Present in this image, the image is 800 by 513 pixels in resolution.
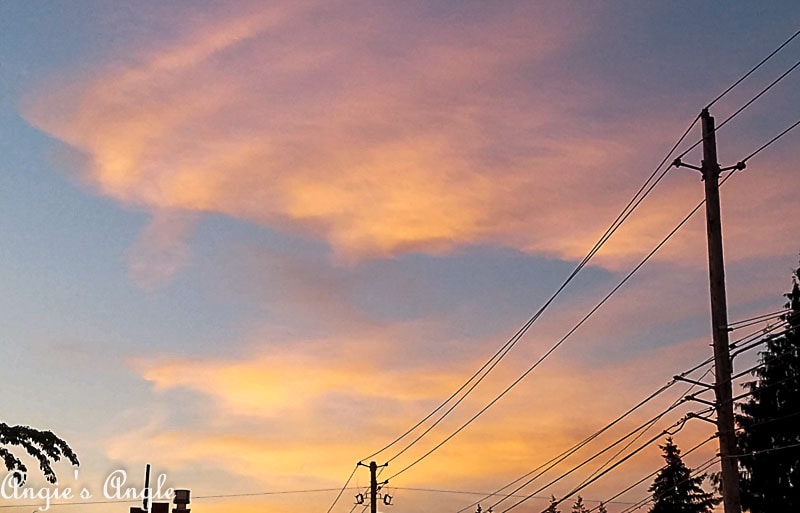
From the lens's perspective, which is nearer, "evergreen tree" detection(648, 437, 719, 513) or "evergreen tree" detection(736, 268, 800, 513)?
"evergreen tree" detection(736, 268, 800, 513)

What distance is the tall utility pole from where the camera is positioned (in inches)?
965

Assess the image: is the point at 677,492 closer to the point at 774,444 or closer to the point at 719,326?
the point at 774,444

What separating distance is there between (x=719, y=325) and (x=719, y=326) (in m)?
0.03

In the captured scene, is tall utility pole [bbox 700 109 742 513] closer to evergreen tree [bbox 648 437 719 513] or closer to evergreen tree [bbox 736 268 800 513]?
evergreen tree [bbox 736 268 800 513]

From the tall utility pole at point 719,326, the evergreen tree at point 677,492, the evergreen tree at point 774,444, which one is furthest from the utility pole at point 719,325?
the evergreen tree at point 677,492

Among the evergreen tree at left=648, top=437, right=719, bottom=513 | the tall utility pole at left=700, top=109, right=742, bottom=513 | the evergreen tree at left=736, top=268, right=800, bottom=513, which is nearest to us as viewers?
the tall utility pole at left=700, top=109, right=742, bottom=513

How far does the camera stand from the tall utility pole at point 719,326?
965 inches

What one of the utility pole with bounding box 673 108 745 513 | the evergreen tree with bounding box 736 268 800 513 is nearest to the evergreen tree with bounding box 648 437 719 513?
the evergreen tree with bounding box 736 268 800 513

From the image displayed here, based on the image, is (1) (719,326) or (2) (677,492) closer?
(1) (719,326)

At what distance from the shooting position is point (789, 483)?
176 feet

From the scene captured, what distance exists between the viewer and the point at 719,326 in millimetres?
25688

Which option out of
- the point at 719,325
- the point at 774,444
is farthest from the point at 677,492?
the point at 719,325

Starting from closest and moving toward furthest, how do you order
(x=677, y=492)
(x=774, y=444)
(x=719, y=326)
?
1. (x=719, y=326)
2. (x=774, y=444)
3. (x=677, y=492)

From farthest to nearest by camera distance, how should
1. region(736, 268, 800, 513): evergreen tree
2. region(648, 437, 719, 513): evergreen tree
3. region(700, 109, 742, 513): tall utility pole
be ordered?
region(648, 437, 719, 513): evergreen tree, region(736, 268, 800, 513): evergreen tree, region(700, 109, 742, 513): tall utility pole
